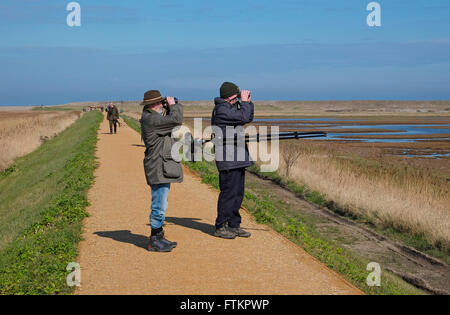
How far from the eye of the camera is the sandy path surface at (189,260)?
5777mm

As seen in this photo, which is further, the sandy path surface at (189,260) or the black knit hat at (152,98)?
the black knit hat at (152,98)

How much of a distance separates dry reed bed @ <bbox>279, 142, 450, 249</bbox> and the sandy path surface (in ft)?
15.6

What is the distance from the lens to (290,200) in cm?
1598

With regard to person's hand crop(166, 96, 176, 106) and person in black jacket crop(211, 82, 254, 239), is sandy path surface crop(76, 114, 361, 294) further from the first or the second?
person's hand crop(166, 96, 176, 106)

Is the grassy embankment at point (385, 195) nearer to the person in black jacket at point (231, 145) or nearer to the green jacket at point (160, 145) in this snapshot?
the person in black jacket at point (231, 145)

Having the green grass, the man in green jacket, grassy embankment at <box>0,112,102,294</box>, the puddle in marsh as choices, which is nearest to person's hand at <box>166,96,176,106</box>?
the man in green jacket

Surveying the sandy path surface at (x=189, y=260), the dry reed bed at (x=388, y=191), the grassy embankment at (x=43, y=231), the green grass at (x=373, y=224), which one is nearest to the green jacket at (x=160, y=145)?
the sandy path surface at (x=189, y=260)

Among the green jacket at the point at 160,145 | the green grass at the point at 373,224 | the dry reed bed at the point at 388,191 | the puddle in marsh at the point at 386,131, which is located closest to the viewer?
the green jacket at the point at 160,145

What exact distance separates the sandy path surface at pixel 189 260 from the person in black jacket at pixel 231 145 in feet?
2.45

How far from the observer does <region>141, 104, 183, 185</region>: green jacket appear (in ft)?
21.7

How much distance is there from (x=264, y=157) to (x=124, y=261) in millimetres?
17655

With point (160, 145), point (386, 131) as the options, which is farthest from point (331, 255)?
point (386, 131)

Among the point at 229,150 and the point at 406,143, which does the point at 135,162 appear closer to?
the point at 229,150
